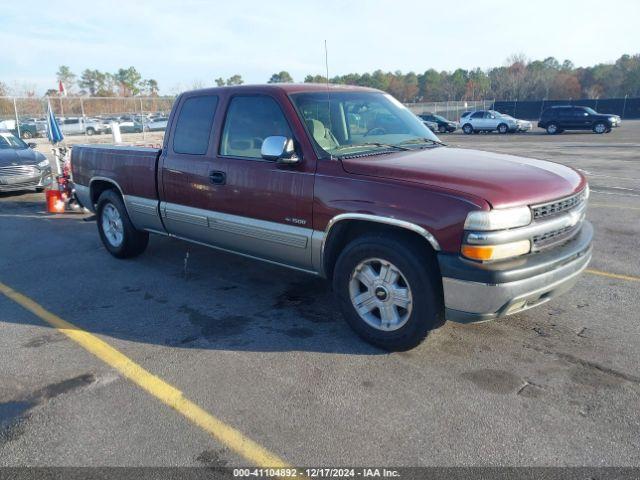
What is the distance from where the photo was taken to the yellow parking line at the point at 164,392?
9.27ft

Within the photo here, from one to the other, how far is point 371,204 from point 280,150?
2.83 ft

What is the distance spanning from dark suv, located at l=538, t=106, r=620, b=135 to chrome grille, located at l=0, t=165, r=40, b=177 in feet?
97.7

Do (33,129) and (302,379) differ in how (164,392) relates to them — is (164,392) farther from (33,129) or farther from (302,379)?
(33,129)

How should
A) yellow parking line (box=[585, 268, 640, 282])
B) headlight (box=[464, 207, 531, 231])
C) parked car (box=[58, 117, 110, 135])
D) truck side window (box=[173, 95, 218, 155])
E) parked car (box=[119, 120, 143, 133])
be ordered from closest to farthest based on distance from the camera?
headlight (box=[464, 207, 531, 231]), truck side window (box=[173, 95, 218, 155]), yellow parking line (box=[585, 268, 640, 282]), parked car (box=[58, 117, 110, 135]), parked car (box=[119, 120, 143, 133])

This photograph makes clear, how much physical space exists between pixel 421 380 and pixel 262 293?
2.15 meters

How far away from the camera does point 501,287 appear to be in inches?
129

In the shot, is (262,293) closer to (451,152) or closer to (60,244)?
(451,152)

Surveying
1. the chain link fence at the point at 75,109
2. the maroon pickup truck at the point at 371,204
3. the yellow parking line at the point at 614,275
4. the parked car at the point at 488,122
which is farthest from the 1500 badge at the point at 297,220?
the parked car at the point at 488,122

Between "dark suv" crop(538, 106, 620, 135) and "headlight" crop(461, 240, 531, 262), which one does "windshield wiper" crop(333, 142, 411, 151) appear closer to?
"headlight" crop(461, 240, 531, 262)

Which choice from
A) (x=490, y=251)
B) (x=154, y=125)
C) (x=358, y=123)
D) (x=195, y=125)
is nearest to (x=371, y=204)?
(x=490, y=251)

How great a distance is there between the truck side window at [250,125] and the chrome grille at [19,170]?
27.9 ft

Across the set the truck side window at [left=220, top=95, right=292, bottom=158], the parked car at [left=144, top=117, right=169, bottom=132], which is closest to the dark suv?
the parked car at [left=144, top=117, right=169, bottom=132]

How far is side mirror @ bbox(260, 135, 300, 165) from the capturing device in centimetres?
403

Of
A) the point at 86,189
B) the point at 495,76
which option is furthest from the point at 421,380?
the point at 495,76
